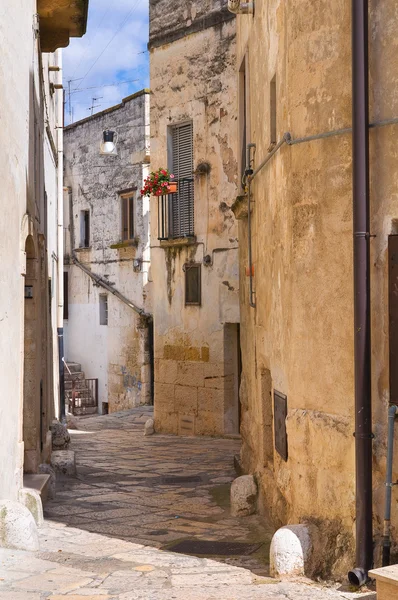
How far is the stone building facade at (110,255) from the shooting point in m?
22.9

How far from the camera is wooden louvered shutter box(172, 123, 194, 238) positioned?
1611 centimetres

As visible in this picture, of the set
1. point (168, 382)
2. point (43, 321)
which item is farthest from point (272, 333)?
point (168, 382)

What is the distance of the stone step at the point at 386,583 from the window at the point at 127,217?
18888 mm

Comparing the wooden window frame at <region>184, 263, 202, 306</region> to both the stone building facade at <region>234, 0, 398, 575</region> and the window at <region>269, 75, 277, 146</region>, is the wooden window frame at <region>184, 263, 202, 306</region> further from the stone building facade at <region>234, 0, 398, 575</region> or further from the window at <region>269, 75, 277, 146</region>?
the stone building facade at <region>234, 0, 398, 575</region>

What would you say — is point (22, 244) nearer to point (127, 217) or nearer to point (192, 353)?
point (192, 353)

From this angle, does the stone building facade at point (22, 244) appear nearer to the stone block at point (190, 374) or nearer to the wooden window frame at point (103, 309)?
the stone block at point (190, 374)

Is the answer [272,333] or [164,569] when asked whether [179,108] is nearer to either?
[272,333]

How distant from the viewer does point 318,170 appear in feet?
20.6

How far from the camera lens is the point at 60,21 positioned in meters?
11.1

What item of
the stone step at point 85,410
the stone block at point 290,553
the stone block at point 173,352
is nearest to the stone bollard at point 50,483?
the stone block at point 290,553

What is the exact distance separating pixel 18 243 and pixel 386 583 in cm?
472

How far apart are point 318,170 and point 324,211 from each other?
1.02ft

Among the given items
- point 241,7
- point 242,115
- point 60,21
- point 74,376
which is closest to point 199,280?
point 242,115

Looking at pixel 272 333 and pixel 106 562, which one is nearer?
pixel 106 562
